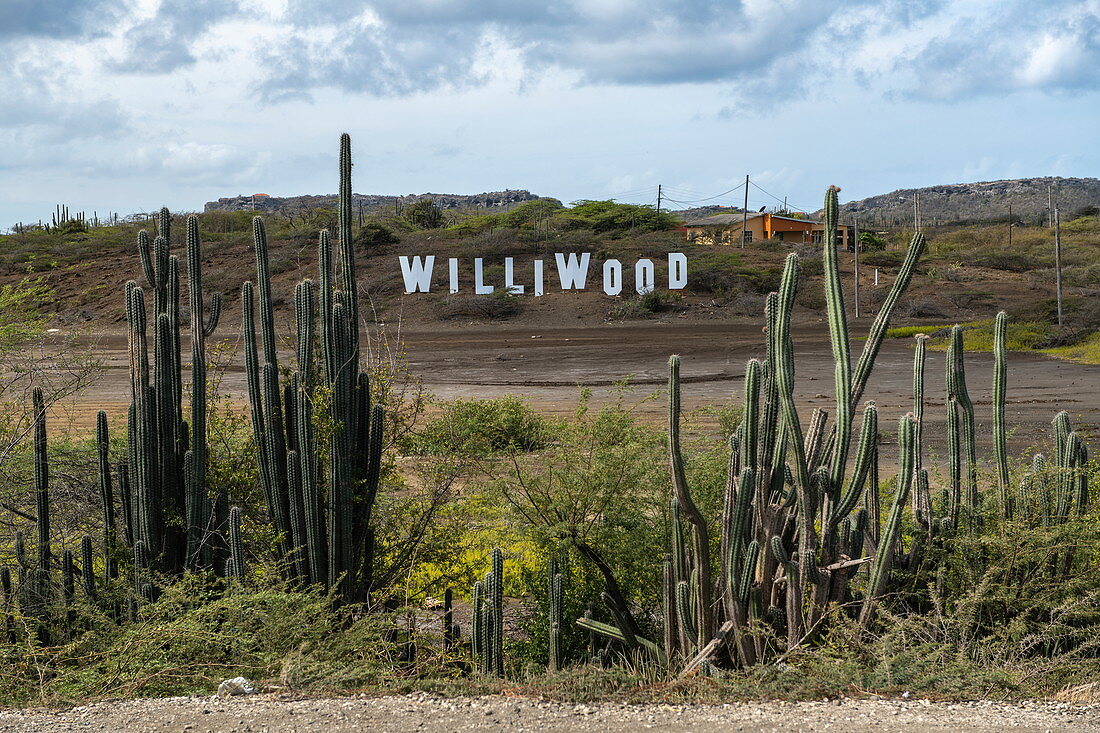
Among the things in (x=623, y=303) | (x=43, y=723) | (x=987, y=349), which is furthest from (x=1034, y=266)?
(x=43, y=723)

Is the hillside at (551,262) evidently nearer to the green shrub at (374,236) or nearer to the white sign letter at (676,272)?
the green shrub at (374,236)

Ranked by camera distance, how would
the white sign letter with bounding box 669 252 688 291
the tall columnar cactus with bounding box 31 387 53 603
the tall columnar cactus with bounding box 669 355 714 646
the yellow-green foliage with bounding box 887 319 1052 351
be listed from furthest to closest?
the white sign letter with bounding box 669 252 688 291 → the yellow-green foliage with bounding box 887 319 1052 351 → the tall columnar cactus with bounding box 31 387 53 603 → the tall columnar cactus with bounding box 669 355 714 646

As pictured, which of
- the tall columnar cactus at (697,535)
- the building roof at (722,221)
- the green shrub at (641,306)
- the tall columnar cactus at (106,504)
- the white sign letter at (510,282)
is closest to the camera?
the tall columnar cactus at (697,535)

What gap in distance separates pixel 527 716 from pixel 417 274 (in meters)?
46.3

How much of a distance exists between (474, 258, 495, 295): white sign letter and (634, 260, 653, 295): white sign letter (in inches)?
270

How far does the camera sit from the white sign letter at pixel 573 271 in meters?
50.3

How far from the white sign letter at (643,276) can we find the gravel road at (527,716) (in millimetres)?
44287

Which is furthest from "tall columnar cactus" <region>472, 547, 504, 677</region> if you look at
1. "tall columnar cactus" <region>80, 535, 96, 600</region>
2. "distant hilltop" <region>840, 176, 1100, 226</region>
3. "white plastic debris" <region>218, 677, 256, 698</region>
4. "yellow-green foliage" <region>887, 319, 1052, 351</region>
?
"distant hilltop" <region>840, 176, 1100, 226</region>

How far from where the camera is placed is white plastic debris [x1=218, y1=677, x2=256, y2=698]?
556 centimetres

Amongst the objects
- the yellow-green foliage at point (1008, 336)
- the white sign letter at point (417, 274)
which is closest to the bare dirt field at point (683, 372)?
the yellow-green foliage at point (1008, 336)

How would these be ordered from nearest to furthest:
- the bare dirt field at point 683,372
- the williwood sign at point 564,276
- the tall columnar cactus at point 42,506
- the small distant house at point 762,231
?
the tall columnar cactus at point 42,506, the bare dirt field at point 683,372, the williwood sign at point 564,276, the small distant house at point 762,231

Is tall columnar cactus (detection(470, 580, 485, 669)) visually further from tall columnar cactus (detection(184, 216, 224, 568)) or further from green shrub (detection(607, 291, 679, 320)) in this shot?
green shrub (detection(607, 291, 679, 320))

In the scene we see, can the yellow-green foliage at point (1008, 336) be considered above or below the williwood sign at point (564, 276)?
below

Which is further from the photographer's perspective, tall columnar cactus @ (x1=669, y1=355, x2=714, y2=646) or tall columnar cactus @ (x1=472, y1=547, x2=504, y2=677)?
tall columnar cactus @ (x1=472, y1=547, x2=504, y2=677)
